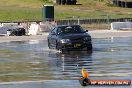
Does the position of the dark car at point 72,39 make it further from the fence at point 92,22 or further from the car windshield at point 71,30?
the fence at point 92,22

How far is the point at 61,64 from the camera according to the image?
25.0 m

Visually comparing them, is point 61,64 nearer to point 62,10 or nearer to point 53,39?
point 53,39

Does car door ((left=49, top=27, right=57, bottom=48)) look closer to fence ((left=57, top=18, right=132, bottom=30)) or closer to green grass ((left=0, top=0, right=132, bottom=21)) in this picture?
fence ((left=57, top=18, right=132, bottom=30))

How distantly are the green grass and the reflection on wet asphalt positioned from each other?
35546 millimetres

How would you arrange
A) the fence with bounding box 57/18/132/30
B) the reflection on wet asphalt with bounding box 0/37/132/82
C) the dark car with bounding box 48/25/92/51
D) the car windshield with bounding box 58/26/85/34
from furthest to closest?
the fence with bounding box 57/18/132/30, the car windshield with bounding box 58/26/85/34, the dark car with bounding box 48/25/92/51, the reflection on wet asphalt with bounding box 0/37/132/82

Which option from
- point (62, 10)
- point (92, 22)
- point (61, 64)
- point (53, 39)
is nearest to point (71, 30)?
point (53, 39)

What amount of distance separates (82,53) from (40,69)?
8.02 m

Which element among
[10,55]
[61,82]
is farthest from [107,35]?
[61,82]

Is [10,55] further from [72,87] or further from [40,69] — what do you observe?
[72,87]

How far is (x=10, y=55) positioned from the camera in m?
30.5

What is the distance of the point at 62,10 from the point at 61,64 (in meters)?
51.8

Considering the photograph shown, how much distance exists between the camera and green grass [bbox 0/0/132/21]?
69844 mm

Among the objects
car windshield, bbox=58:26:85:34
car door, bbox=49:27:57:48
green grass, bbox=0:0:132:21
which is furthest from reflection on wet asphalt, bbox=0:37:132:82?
green grass, bbox=0:0:132:21

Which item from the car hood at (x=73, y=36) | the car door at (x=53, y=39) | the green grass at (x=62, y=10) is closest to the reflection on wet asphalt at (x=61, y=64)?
the car door at (x=53, y=39)
